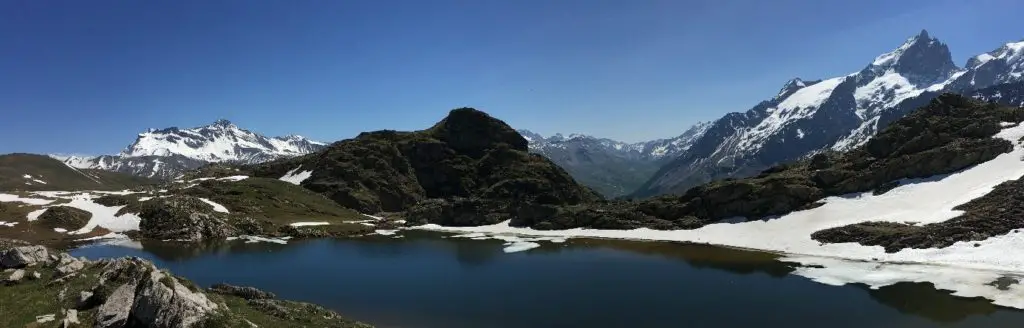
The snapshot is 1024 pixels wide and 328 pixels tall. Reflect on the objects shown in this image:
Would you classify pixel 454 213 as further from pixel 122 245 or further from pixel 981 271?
pixel 981 271

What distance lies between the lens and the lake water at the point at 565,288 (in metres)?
41.6

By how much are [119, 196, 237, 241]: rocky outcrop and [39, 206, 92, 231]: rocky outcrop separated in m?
7.18

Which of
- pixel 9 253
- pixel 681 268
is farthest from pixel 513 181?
pixel 9 253

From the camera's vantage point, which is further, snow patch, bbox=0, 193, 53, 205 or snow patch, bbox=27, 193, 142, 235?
snow patch, bbox=0, 193, 53, 205

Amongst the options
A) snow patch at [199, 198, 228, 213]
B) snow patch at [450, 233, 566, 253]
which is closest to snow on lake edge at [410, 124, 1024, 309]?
snow patch at [450, 233, 566, 253]

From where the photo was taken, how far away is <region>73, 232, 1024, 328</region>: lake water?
41.6m

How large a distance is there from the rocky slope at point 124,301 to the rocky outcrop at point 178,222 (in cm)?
6356

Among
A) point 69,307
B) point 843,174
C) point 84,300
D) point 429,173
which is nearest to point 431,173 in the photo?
point 429,173

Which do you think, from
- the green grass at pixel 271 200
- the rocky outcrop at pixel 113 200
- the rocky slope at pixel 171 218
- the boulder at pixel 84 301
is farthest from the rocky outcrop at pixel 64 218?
the boulder at pixel 84 301

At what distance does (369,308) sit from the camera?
45.7m

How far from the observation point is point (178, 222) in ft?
329

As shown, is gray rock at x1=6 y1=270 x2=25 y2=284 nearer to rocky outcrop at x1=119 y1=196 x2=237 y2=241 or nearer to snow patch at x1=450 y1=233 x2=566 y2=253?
snow patch at x1=450 y1=233 x2=566 y2=253

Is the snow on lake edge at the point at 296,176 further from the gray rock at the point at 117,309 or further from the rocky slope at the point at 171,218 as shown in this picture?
the gray rock at the point at 117,309

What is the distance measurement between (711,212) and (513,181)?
222 ft
